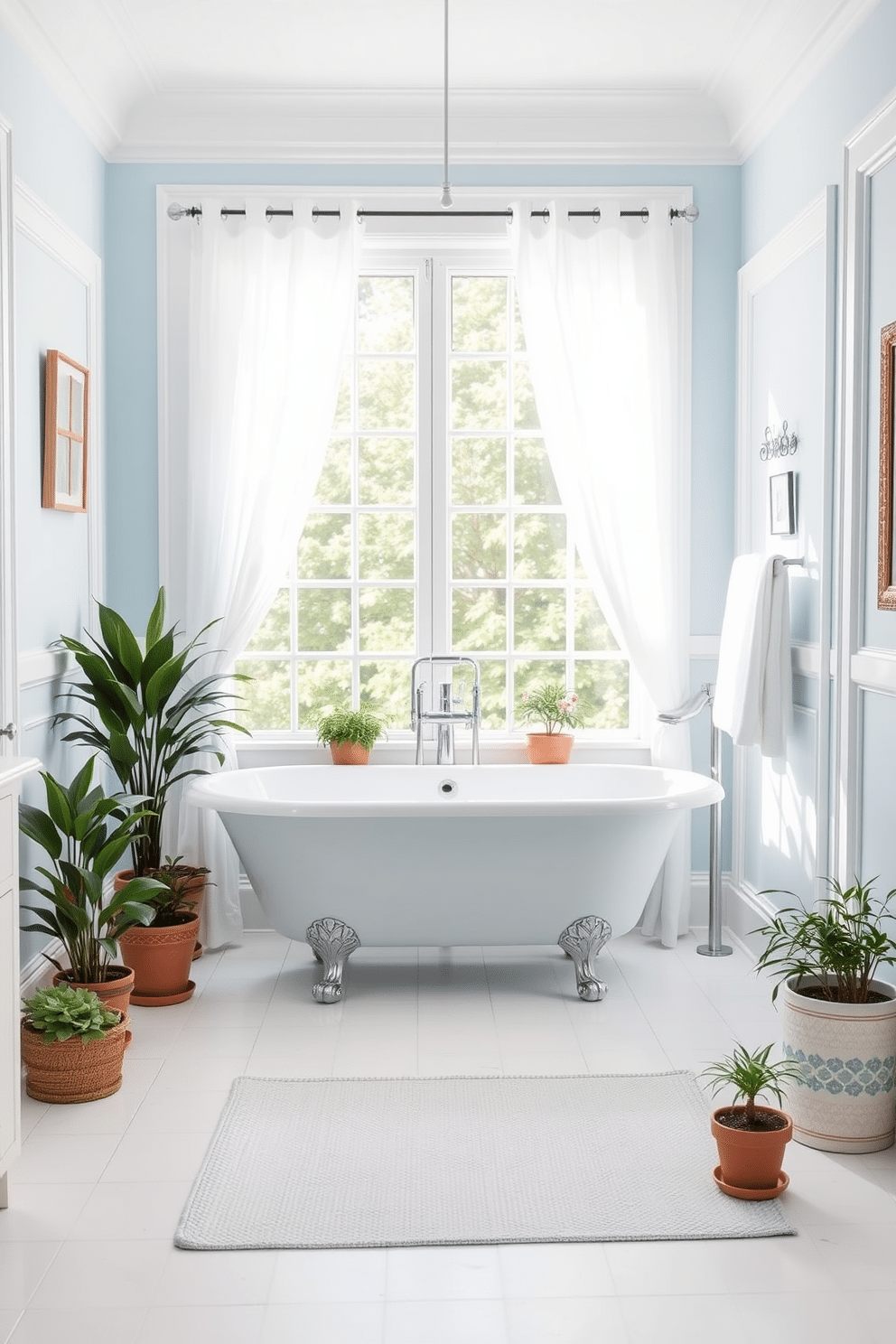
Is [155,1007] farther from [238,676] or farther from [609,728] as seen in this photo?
[609,728]

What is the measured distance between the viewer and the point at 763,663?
12.6 ft

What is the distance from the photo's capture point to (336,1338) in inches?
81.3

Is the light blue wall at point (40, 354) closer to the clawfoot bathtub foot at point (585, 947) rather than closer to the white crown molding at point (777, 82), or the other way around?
the clawfoot bathtub foot at point (585, 947)

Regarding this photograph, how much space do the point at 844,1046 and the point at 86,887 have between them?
1.86 m

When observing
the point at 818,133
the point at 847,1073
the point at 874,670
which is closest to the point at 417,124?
the point at 818,133

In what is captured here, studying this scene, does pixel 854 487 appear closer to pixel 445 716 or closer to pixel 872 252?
pixel 872 252

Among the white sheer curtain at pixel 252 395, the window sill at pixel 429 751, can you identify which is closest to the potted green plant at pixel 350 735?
the window sill at pixel 429 751

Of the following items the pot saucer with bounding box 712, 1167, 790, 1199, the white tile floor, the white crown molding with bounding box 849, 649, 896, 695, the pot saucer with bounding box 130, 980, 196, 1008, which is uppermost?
the white crown molding with bounding box 849, 649, 896, 695

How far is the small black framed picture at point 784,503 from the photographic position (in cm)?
Result: 387

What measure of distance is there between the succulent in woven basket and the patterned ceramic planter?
1.65m

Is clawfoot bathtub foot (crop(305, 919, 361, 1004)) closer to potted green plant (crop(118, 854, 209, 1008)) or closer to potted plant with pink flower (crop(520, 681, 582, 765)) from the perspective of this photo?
potted green plant (crop(118, 854, 209, 1008))

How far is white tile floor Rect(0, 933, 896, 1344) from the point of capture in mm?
2100

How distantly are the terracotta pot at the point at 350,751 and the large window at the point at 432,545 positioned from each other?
264mm

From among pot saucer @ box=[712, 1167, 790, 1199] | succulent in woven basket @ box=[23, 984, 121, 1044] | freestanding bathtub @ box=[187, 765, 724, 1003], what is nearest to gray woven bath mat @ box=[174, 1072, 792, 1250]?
pot saucer @ box=[712, 1167, 790, 1199]
